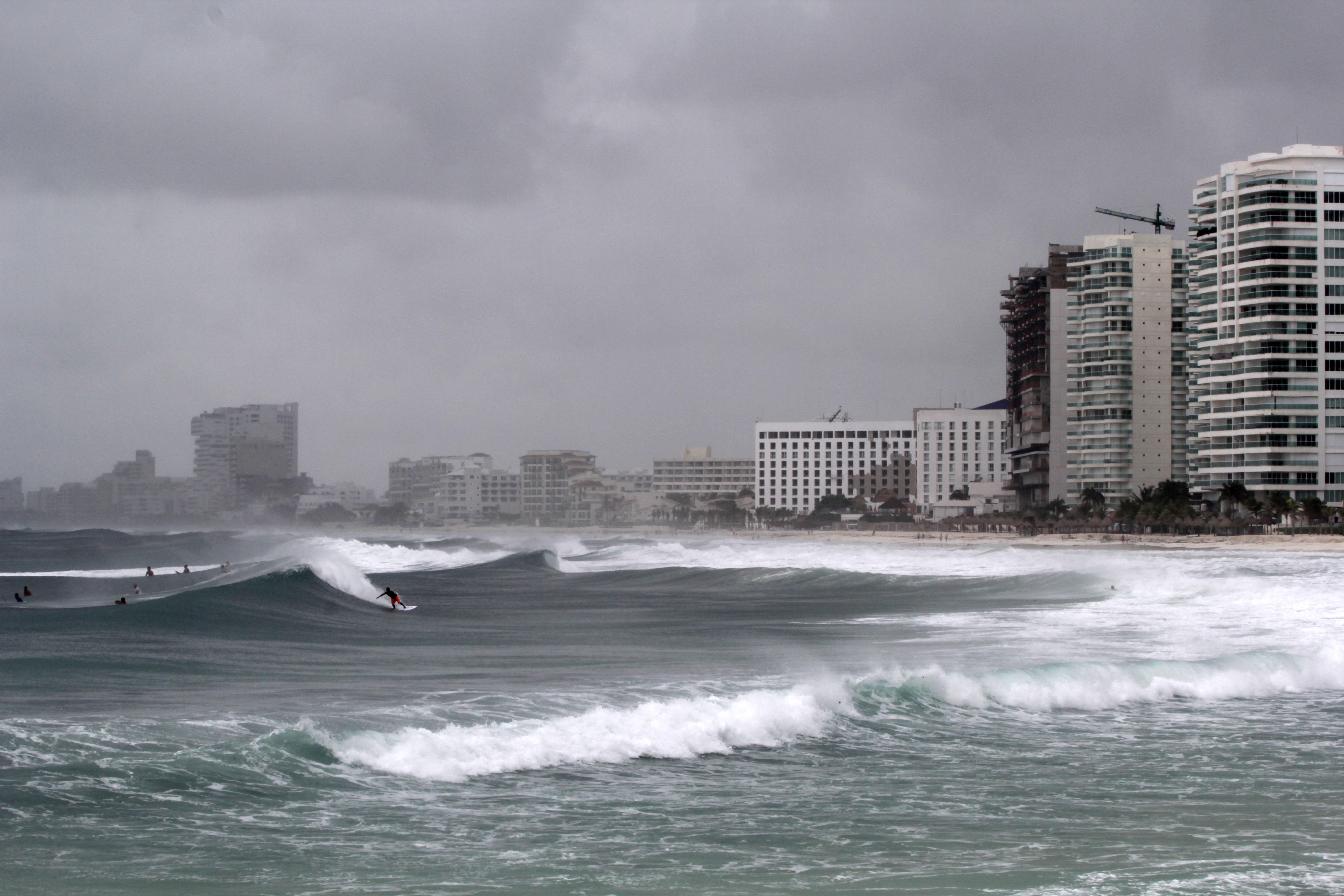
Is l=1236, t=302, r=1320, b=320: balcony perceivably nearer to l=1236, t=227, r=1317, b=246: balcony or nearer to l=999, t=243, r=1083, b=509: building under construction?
l=1236, t=227, r=1317, b=246: balcony

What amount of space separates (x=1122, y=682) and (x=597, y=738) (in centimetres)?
963

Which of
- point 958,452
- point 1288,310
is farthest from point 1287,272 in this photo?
point 958,452

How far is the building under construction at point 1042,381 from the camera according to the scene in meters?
143

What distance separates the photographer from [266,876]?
402 inches

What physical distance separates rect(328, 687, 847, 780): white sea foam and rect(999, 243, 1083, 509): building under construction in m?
129

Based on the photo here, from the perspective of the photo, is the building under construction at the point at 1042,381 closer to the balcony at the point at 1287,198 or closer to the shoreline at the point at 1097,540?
the shoreline at the point at 1097,540

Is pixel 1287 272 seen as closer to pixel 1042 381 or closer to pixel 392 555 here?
pixel 1042 381

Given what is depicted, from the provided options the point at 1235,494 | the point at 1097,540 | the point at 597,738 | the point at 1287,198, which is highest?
the point at 1287,198

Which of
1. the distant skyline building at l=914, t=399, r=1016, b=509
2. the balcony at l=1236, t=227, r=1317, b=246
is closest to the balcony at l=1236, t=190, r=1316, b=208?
the balcony at l=1236, t=227, r=1317, b=246

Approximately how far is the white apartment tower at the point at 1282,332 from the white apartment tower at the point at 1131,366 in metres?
19.4

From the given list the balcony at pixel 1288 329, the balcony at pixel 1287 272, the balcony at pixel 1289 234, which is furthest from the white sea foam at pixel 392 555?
the balcony at pixel 1289 234

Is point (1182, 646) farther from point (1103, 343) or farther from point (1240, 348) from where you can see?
point (1103, 343)

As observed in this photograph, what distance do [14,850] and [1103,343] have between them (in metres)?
134

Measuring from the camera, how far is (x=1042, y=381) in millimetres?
147375
